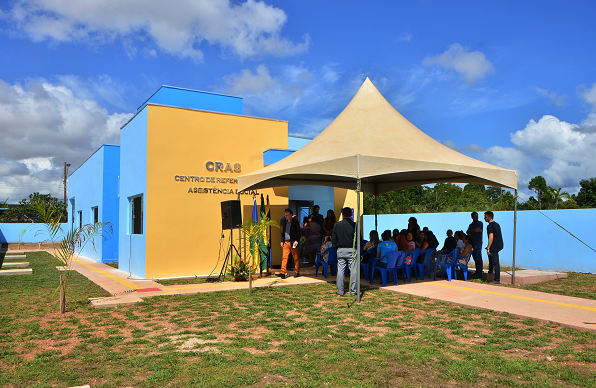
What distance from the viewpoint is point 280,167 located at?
9656mm

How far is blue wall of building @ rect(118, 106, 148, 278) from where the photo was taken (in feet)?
38.1

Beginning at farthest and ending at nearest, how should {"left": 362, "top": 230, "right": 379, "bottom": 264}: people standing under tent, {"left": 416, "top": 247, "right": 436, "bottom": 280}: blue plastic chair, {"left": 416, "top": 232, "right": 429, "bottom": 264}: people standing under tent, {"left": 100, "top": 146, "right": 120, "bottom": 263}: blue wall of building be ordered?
{"left": 100, "top": 146, "right": 120, "bottom": 263}: blue wall of building
{"left": 416, "top": 247, "right": 436, "bottom": 280}: blue plastic chair
{"left": 416, "top": 232, "right": 429, "bottom": 264}: people standing under tent
{"left": 362, "top": 230, "right": 379, "bottom": 264}: people standing under tent

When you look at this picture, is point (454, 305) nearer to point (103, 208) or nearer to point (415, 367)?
point (415, 367)

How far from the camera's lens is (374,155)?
803 cm

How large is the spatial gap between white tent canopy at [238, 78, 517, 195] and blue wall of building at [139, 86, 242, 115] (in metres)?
6.14

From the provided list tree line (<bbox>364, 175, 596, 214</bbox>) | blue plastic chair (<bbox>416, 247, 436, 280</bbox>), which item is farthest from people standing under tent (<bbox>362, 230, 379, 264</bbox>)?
tree line (<bbox>364, 175, 596, 214</bbox>)

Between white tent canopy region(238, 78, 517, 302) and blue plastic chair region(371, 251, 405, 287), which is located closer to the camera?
white tent canopy region(238, 78, 517, 302)

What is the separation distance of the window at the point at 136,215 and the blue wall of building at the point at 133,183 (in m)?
0.14

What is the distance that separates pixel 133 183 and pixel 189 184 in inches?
76.2

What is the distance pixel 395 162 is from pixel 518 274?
4655 mm

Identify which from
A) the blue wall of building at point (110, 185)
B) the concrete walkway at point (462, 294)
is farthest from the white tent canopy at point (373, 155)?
the blue wall of building at point (110, 185)

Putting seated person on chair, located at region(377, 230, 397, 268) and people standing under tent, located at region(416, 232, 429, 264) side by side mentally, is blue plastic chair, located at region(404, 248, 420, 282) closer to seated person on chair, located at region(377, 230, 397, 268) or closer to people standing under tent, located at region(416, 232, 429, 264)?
people standing under tent, located at region(416, 232, 429, 264)

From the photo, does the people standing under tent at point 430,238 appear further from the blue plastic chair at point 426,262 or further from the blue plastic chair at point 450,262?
the blue plastic chair at point 450,262

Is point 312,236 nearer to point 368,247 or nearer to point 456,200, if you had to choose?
point 368,247
